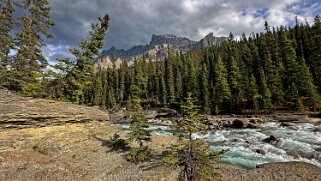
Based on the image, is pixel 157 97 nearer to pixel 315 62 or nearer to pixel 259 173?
pixel 315 62

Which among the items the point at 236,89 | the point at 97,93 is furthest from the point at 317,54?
the point at 97,93

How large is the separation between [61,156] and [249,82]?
57.2 meters

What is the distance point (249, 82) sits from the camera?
6247 centimetres

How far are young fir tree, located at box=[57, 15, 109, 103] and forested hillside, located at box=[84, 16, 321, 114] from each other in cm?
4314

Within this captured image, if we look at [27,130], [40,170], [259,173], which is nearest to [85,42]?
[27,130]

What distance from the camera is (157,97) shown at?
317 feet

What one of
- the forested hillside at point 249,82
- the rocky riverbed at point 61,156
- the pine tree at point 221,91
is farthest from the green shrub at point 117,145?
the pine tree at point 221,91

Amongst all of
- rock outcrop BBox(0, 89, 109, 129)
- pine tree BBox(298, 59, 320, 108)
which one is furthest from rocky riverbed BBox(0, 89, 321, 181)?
pine tree BBox(298, 59, 320, 108)

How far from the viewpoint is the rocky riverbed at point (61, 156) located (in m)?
14.0

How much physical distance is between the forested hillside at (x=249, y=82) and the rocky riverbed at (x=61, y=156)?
42529 millimetres

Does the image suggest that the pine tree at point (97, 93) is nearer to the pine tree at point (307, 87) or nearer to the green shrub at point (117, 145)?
the pine tree at point (307, 87)

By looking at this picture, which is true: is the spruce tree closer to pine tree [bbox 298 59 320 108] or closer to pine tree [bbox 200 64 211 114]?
pine tree [bbox 298 59 320 108]

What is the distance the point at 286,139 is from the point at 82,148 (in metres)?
23.5

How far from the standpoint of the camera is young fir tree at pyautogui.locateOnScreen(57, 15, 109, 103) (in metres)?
28.9
